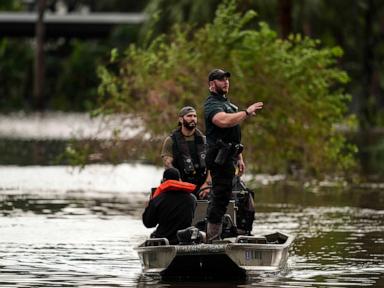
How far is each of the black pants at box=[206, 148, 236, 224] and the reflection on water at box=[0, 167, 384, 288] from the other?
0.81m

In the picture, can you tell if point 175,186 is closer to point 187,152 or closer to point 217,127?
point 217,127

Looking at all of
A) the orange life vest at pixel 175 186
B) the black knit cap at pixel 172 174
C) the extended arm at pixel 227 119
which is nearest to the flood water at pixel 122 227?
the orange life vest at pixel 175 186

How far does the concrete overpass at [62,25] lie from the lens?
3789 inches

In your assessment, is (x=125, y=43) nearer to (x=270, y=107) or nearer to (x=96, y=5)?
(x=96, y=5)

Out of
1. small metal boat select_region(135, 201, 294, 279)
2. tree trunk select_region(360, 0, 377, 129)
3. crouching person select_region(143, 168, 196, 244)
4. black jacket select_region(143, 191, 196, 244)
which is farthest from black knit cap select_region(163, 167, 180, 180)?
tree trunk select_region(360, 0, 377, 129)

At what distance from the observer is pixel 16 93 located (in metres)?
97.4

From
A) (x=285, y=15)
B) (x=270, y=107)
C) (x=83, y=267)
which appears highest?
(x=285, y=15)

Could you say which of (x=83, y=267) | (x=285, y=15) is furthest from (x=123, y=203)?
(x=285, y=15)

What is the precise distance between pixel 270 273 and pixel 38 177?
61.1ft

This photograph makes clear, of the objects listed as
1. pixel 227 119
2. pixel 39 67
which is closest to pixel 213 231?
pixel 227 119

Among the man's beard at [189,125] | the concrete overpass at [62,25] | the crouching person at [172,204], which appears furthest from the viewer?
the concrete overpass at [62,25]

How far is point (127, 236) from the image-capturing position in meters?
23.0

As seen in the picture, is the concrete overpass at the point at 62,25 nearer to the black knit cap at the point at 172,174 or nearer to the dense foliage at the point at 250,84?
the dense foliage at the point at 250,84

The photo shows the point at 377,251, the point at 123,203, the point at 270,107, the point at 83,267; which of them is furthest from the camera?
the point at 270,107
